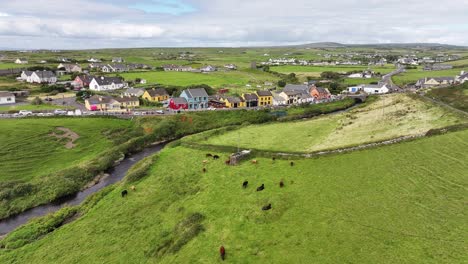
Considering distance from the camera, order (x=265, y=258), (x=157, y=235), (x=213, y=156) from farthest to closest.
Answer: (x=213, y=156) < (x=157, y=235) < (x=265, y=258)

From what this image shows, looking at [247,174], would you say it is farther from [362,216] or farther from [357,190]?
[362,216]

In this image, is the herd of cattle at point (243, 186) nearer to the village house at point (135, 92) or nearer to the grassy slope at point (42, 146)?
the grassy slope at point (42, 146)

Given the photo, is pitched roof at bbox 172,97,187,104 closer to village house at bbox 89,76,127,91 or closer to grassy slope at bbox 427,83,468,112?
village house at bbox 89,76,127,91

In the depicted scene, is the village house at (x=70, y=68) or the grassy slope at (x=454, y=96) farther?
the village house at (x=70, y=68)

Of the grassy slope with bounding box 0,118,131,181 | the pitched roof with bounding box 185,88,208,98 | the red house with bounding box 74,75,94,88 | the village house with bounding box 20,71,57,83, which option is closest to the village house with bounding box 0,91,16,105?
the grassy slope with bounding box 0,118,131,181

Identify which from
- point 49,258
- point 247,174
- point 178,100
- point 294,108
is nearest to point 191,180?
point 247,174

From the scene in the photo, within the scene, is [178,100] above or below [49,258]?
above

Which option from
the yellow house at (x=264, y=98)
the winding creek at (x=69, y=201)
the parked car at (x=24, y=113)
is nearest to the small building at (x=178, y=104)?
the yellow house at (x=264, y=98)
